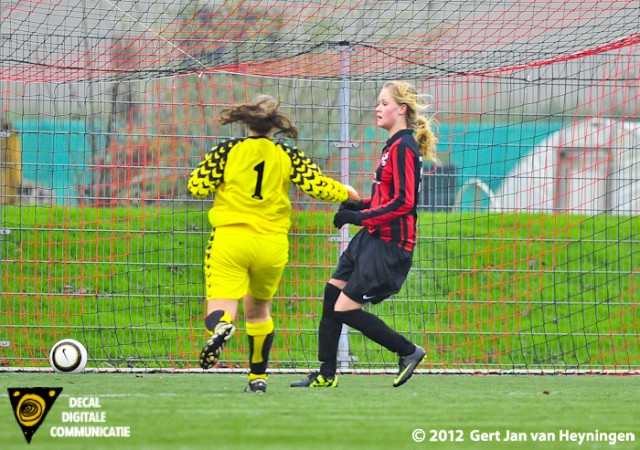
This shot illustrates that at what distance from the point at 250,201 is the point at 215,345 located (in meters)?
0.87

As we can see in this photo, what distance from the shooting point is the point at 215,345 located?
6.58 metres

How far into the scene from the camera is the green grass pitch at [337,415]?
5105mm

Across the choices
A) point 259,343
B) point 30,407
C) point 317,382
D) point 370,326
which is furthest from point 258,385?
point 30,407

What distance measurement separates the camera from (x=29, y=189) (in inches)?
439

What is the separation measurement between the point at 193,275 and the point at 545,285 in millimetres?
3973

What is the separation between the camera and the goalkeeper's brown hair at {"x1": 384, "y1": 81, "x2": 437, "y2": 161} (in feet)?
26.1

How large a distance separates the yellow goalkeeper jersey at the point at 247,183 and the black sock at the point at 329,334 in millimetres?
1056

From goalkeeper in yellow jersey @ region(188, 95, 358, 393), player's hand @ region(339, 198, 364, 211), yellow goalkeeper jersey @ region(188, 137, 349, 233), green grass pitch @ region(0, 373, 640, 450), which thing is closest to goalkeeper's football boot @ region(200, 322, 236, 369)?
goalkeeper in yellow jersey @ region(188, 95, 358, 393)

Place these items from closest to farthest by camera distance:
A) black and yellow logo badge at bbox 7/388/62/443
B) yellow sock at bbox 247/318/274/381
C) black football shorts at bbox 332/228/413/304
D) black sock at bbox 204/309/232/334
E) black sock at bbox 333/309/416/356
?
black and yellow logo badge at bbox 7/388/62/443 < black sock at bbox 204/309/232/334 < yellow sock at bbox 247/318/274/381 < black football shorts at bbox 332/228/413/304 < black sock at bbox 333/309/416/356

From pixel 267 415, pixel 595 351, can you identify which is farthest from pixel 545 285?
pixel 267 415

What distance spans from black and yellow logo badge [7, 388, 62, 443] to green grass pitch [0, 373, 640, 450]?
40 millimetres

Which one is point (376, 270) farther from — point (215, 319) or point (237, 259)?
point (215, 319)

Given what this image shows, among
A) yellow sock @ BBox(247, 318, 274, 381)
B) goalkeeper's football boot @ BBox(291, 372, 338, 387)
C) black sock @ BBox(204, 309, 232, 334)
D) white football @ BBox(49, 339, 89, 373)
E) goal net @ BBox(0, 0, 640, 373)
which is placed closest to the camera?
black sock @ BBox(204, 309, 232, 334)

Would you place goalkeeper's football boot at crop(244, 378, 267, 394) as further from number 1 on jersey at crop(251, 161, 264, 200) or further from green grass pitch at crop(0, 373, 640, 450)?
number 1 on jersey at crop(251, 161, 264, 200)
